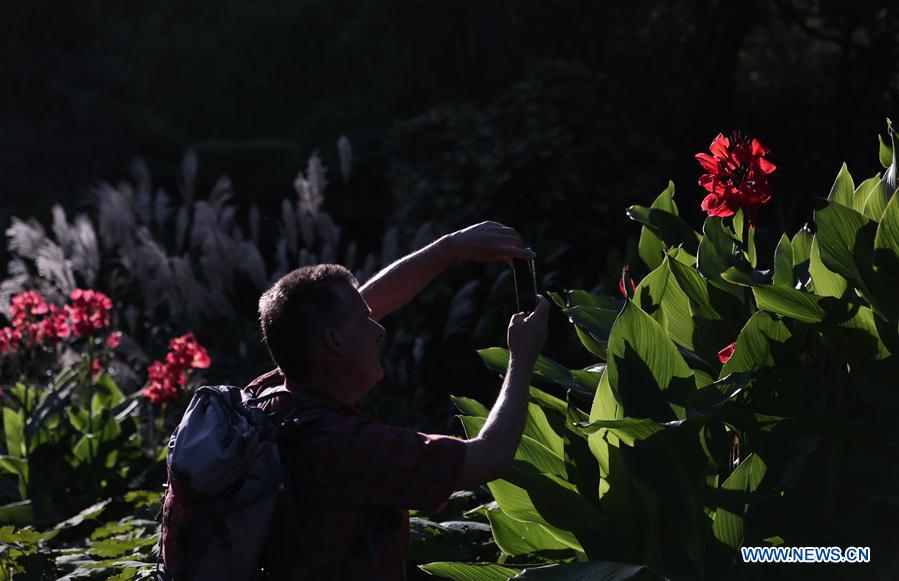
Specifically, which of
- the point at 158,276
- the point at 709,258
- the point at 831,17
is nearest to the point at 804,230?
the point at 709,258

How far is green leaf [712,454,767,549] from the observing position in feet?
9.37

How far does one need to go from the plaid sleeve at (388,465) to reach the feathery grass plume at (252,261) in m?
5.22

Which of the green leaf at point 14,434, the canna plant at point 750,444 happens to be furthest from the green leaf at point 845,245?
the green leaf at point 14,434

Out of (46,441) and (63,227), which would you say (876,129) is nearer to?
(63,227)

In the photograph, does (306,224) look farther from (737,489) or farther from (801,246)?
(737,489)

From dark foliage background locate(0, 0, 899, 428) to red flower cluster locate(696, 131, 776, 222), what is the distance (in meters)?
4.14

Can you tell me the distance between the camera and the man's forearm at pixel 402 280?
10.6 feet

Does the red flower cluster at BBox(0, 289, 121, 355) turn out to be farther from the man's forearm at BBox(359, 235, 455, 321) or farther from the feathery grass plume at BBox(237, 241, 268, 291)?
the man's forearm at BBox(359, 235, 455, 321)

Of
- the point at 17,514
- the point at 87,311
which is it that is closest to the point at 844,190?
the point at 17,514

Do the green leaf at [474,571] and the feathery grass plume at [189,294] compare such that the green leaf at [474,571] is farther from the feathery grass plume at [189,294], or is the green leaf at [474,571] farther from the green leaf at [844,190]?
the feathery grass plume at [189,294]

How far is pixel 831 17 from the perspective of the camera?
12.0 meters

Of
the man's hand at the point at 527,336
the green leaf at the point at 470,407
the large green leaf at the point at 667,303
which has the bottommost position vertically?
the green leaf at the point at 470,407

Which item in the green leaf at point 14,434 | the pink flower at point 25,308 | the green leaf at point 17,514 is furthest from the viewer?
the pink flower at point 25,308

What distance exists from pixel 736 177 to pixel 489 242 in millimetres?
770
